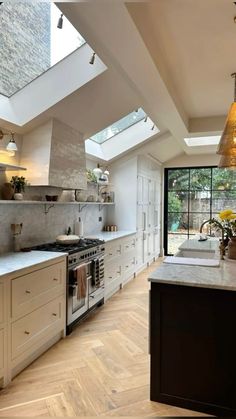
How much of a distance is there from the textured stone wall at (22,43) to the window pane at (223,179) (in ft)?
17.7

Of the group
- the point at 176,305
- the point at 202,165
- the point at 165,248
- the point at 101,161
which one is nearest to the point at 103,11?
the point at 176,305

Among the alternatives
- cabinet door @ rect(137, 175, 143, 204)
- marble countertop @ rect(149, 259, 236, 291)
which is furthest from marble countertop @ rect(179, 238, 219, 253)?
cabinet door @ rect(137, 175, 143, 204)

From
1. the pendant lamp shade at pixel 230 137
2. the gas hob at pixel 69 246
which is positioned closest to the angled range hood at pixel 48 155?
the gas hob at pixel 69 246

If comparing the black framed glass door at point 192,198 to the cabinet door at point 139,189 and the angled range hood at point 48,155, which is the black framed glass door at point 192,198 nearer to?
the cabinet door at point 139,189

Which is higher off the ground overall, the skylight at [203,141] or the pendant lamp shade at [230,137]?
the skylight at [203,141]

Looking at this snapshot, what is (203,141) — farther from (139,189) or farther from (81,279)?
(81,279)

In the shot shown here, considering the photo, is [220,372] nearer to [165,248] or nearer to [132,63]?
[132,63]

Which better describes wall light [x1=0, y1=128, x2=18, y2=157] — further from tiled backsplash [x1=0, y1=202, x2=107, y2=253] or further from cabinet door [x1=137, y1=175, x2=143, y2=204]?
cabinet door [x1=137, y1=175, x2=143, y2=204]

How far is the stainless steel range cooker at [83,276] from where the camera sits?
3146 mm

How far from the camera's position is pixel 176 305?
1972 mm

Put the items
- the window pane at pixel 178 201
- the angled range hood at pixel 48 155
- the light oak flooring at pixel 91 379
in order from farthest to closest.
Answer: the window pane at pixel 178 201 → the angled range hood at pixel 48 155 → the light oak flooring at pixel 91 379

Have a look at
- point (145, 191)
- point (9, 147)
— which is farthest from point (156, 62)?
point (145, 191)

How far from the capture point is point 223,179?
7.27 m

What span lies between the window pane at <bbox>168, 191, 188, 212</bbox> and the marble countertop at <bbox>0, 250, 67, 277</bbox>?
5.12m
